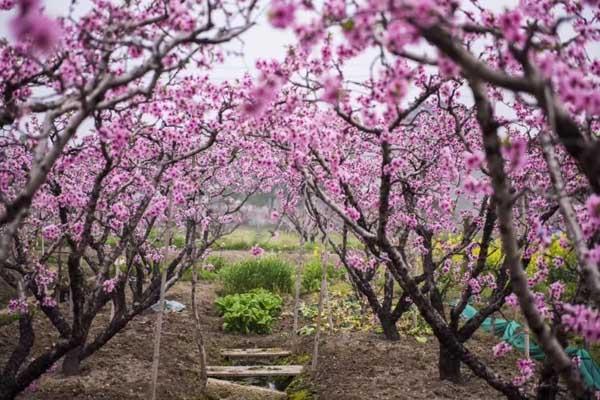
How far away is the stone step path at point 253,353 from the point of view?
8.51 metres

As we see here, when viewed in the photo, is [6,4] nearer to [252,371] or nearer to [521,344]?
[252,371]

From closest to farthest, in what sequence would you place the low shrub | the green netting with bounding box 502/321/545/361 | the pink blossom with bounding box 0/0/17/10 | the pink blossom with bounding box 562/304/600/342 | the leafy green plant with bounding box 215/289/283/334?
the pink blossom with bounding box 562/304/600/342, the pink blossom with bounding box 0/0/17/10, the green netting with bounding box 502/321/545/361, the leafy green plant with bounding box 215/289/283/334, the low shrub

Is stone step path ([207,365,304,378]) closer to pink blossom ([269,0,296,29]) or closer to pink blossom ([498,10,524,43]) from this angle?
pink blossom ([269,0,296,29])

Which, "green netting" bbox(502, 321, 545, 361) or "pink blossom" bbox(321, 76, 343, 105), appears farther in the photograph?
"green netting" bbox(502, 321, 545, 361)

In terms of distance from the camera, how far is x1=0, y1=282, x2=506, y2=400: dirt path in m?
6.53

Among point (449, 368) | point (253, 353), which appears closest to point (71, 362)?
point (253, 353)

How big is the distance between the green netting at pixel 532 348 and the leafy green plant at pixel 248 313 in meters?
4.02

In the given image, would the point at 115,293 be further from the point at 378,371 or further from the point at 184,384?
the point at 378,371

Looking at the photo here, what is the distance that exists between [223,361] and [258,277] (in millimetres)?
4199

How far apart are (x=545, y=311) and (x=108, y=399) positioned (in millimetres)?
5193

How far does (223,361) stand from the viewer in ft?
28.7

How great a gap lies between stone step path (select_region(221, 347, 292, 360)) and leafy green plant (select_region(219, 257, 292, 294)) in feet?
12.7

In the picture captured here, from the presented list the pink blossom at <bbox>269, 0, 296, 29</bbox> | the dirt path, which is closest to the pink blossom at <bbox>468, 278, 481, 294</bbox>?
the dirt path

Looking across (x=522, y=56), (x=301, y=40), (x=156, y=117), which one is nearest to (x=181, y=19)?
(x=301, y=40)
